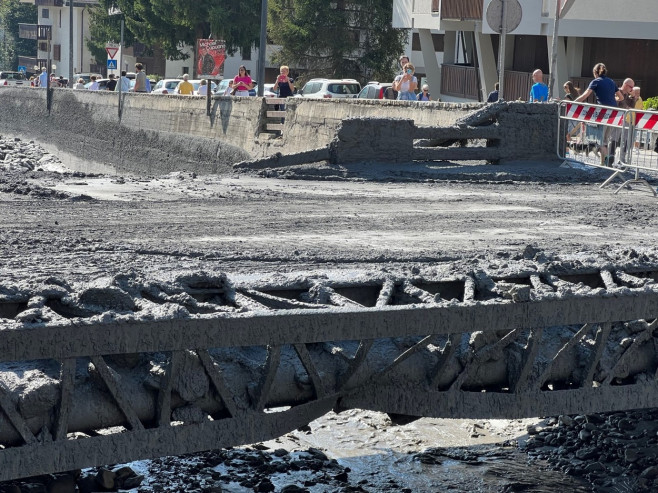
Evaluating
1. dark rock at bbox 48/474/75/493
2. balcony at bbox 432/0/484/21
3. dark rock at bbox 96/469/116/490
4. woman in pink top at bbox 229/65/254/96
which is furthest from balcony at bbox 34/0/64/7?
dark rock at bbox 48/474/75/493

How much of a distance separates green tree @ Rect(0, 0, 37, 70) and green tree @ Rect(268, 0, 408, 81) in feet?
203

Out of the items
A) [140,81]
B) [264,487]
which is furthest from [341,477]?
[140,81]

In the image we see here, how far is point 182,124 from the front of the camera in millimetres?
30250

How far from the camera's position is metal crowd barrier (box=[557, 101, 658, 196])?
15516mm

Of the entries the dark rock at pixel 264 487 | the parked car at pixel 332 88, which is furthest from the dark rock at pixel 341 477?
the parked car at pixel 332 88

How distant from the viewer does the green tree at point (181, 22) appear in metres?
59.1

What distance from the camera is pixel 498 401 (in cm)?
752

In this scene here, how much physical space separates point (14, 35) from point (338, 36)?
66.7 m

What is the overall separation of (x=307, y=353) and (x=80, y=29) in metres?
86.8

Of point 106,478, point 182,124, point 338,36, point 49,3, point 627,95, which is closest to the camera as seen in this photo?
point 106,478

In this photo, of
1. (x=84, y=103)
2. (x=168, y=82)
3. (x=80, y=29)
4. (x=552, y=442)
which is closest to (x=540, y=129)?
(x=552, y=442)

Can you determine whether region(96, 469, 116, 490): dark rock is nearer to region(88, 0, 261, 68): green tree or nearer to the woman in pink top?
the woman in pink top

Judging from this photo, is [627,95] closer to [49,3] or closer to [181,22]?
[181,22]

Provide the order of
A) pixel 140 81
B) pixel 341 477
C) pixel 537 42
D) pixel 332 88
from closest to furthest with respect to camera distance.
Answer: pixel 341 477, pixel 140 81, pixel 537 42, pixel 332 88
